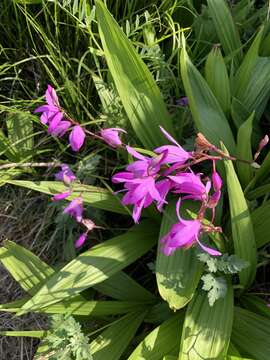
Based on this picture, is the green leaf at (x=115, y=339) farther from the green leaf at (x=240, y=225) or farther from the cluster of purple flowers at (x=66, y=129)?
the cluster of purple flowers at (x=66, y=129)

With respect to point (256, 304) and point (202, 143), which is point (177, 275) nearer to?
point (256, 304)

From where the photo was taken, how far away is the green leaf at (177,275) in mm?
1022

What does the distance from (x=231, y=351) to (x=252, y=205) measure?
1.03 ft

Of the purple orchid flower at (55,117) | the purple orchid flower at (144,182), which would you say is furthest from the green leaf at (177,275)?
the purple orchid flower at (55,117)

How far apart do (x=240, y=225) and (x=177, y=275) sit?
16cm

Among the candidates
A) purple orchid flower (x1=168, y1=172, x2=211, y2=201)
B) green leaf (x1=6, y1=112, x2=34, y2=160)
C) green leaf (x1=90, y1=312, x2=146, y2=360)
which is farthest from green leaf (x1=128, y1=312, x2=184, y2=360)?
green leaf (x1=6, y1=112, x2=34, y2=160)

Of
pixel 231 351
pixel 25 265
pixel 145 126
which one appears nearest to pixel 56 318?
pixel 25 265

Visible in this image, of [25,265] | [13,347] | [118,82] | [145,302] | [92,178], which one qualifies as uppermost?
[118,82]

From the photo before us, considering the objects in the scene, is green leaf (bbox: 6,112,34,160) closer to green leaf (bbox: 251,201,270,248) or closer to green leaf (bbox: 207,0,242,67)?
green leaf (bbox: 207,0,242,67)

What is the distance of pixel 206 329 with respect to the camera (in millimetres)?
1055

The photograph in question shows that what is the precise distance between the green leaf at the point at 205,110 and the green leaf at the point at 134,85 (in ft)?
0.31

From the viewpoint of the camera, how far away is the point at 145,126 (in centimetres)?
126

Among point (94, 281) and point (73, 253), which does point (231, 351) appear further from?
point (73, 253)

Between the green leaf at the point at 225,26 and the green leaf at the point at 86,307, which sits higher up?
the green leaf at the point at 225,26
